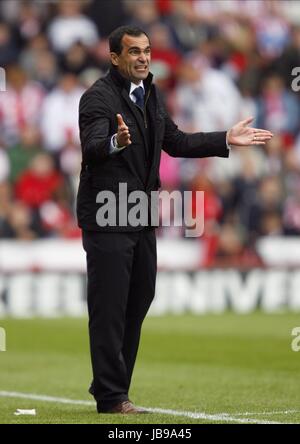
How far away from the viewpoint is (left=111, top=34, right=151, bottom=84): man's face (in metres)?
8.51

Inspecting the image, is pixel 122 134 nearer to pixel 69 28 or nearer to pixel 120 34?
pixel 120 34

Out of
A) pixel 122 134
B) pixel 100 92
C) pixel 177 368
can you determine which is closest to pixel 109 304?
pixel 122 134

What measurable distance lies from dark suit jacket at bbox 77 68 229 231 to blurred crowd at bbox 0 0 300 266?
1013 centimetres

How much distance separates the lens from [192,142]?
892cm

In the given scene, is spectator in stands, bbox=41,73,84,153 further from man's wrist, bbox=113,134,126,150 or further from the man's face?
man's wrist, bbox=113,134,126,150

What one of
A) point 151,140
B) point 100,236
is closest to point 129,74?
point 151,140

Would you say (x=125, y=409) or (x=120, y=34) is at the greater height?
(x=120, y=34)

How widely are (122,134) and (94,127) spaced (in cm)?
42

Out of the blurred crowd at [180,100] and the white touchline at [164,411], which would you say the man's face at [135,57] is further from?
the blurred crowd at [180,100]

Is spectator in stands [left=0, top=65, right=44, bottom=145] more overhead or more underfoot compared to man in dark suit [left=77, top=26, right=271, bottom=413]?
more overhead

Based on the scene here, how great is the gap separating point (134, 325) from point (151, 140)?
124cm

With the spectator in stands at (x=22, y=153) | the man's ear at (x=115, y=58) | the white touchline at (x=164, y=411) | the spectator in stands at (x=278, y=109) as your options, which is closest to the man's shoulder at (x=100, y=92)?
the man's ear at (x=115, y=58)

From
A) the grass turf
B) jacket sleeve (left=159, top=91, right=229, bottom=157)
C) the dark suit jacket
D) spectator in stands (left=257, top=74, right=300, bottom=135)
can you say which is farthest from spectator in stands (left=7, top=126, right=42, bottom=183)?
the dark suit jacket

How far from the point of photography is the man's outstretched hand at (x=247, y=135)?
28.7 ft
